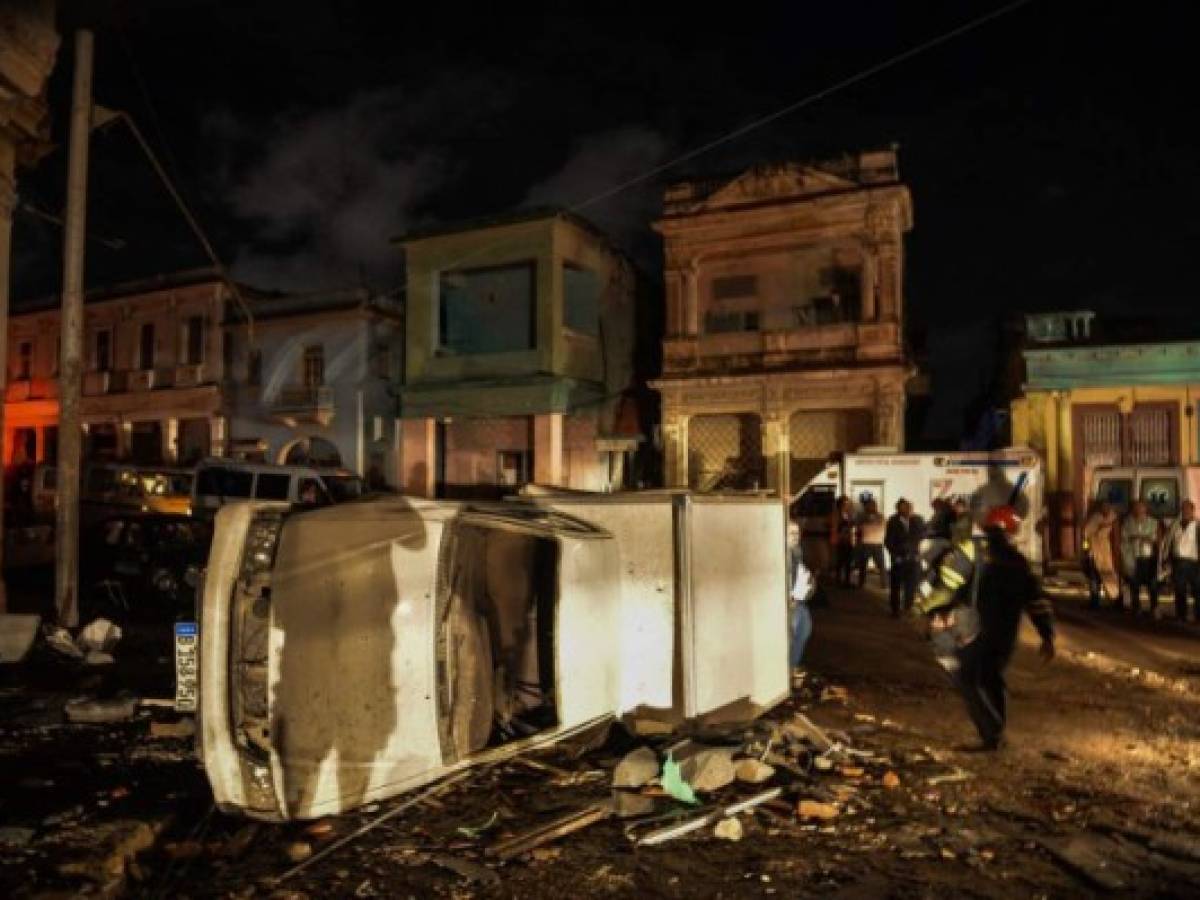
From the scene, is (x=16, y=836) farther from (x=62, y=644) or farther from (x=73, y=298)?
(x=73, y=298)

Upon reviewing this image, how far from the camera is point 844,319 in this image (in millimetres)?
22344

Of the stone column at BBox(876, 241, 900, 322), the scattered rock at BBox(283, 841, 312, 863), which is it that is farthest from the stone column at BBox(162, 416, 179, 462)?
the scattered rock at BBox(283, 841, 312, 863)

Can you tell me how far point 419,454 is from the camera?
2552 centimetres

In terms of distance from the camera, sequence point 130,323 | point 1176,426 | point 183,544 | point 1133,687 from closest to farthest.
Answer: point 1133,687
point 183,544
point 1176,426
point 130,323

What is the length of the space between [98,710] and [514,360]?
17828 millimetres

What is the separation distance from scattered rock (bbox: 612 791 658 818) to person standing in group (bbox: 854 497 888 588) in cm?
1151

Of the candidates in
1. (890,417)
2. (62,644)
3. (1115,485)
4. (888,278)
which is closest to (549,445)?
(890,417)

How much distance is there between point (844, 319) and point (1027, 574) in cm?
1649

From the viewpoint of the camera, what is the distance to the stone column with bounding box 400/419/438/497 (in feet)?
83.4

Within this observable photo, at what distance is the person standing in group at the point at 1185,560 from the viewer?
39.8ft

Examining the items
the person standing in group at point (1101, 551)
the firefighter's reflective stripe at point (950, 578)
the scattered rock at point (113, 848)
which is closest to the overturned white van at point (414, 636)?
the scattered rock at point (113, 848)

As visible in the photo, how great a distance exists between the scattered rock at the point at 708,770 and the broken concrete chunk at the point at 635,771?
0.18 m

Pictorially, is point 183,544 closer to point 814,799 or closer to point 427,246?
point 814,799

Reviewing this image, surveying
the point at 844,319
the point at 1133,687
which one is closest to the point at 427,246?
the point at 844,319
